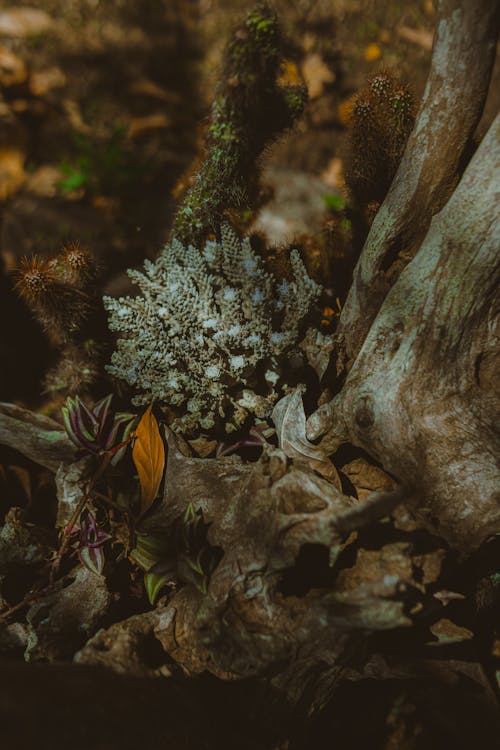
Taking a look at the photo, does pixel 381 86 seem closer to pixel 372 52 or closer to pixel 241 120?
pixel 241 120

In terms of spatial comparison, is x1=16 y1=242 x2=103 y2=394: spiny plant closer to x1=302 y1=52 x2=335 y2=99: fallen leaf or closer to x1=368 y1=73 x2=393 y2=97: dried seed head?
x1=368 y1=73 x2=393 y2=97: dried seed head

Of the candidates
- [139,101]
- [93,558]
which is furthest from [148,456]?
[139,101]

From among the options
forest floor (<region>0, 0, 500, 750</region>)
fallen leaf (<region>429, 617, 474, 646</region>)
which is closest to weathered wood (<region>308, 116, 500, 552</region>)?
fallen leaf (<region>429, 617, 474, 646</region>)

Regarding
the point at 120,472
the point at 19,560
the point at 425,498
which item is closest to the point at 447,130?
the point at 425,498

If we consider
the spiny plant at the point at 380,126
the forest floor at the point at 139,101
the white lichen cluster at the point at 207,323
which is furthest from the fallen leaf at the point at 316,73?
the white lichen cluster at the point at 207,323

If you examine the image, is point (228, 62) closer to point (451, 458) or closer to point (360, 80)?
point (451, 458)

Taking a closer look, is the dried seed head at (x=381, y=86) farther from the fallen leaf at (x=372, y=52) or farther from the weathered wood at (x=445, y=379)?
the fallen leaf at (x=372, y=52)

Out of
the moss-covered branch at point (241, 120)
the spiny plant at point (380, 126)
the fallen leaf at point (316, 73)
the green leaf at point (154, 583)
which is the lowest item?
the green leaf at point (154, 583)
